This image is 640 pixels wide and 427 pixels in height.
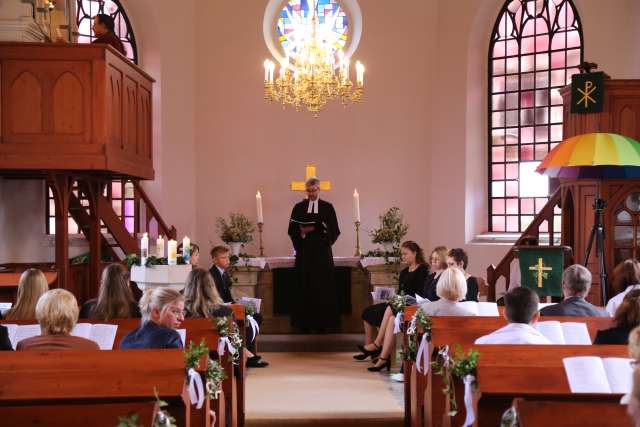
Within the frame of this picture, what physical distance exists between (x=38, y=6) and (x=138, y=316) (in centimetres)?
477

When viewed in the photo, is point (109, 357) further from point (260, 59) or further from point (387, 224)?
point (260, 59)

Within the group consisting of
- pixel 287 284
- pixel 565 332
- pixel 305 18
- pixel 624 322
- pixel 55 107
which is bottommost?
pixel 287 284

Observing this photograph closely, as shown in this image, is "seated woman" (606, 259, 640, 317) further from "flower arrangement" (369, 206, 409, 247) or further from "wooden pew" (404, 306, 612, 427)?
"flower arrangement" (369, 206, 409, 247)

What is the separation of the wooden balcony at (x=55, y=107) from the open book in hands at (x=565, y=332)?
5.14 meters

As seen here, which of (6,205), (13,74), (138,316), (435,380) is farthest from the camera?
(6,205)

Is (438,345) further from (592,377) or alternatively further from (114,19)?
(114,19)

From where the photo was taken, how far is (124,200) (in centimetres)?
1366

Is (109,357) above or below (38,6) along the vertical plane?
below

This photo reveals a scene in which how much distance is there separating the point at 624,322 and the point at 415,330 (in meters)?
1.83

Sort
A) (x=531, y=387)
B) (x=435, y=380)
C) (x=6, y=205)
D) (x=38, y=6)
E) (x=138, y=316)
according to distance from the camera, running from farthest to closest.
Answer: (x=6, y=205), (x=38, y=6), (x=138, y=316), (x=435, y=380), (x=531, y=387)

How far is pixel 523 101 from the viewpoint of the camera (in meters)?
14.5

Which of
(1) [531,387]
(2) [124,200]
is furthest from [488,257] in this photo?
(1) [531,387]

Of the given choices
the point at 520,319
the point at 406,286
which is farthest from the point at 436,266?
the point at 520,319

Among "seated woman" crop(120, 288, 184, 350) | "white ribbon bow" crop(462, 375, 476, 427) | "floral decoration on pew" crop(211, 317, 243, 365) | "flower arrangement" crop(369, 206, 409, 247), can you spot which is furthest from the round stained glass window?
"white ribbon bow" crop(462, 375, 476, 427)
